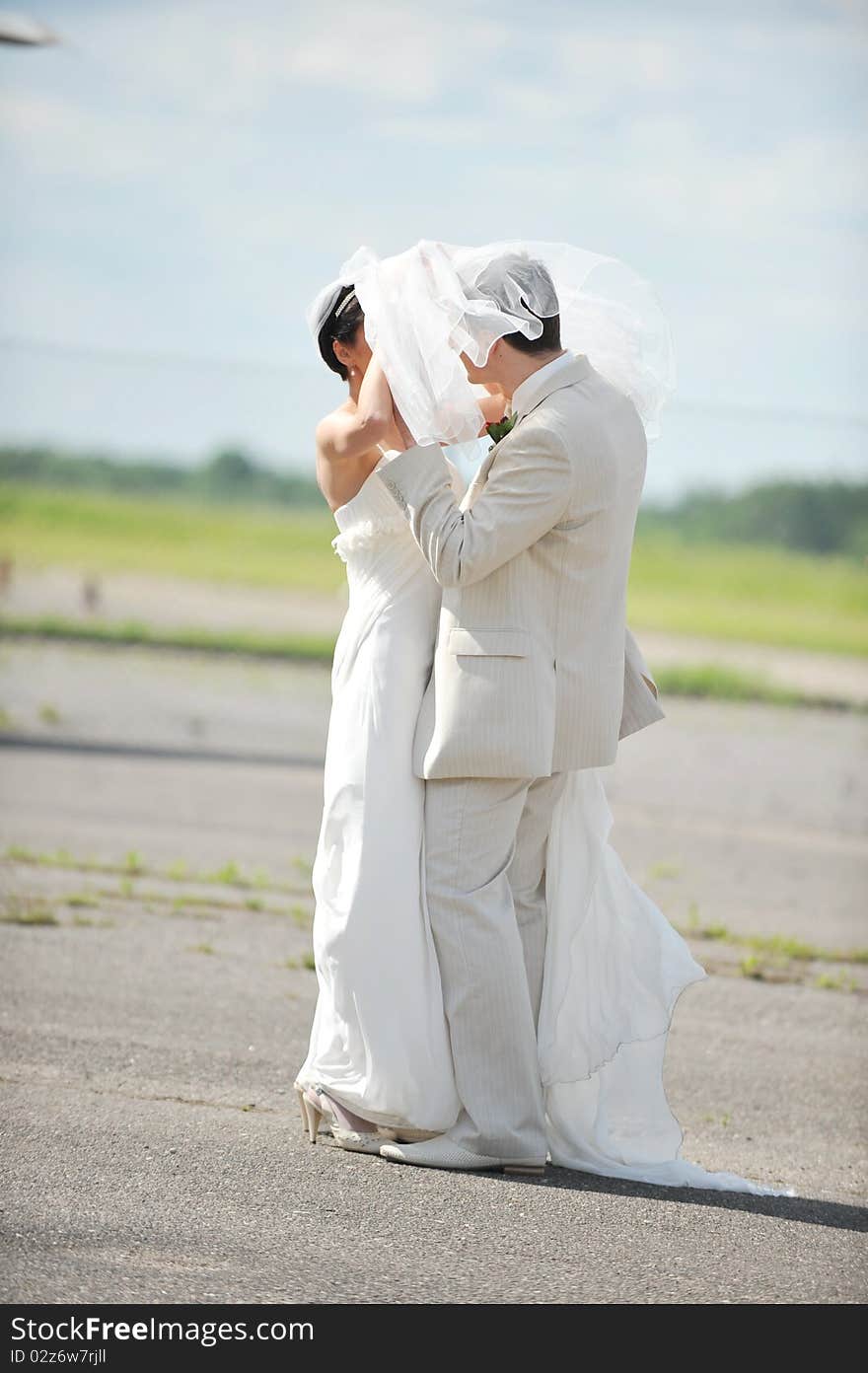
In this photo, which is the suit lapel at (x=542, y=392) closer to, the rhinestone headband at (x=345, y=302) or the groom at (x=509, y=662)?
the groom at (x=509, y=662)

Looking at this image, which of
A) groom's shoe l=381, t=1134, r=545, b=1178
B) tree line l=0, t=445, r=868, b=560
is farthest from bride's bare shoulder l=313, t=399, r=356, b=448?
tree line l=0, t=445, r=868, b=560

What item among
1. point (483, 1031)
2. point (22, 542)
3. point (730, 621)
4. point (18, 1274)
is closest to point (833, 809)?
point (730, 621)

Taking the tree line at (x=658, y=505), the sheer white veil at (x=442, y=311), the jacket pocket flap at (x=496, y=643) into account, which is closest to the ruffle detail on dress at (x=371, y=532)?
the sheer white veil at (x=442, y=311)

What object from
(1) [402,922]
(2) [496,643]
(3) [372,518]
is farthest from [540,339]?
(1) [402,922]

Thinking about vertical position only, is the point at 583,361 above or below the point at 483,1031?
above

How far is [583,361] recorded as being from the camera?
12.1 feet

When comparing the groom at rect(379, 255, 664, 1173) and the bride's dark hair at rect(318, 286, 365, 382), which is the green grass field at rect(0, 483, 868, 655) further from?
the groom at rect(379, 255, 664, 1173)

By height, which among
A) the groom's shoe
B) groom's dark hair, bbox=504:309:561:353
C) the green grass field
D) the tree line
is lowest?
the groom's shoe

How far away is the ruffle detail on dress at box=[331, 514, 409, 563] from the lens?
380cm

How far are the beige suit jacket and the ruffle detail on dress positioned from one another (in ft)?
0.37

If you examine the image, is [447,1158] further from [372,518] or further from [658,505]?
[658,505]

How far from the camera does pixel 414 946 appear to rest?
145 inches

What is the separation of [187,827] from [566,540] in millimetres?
4675

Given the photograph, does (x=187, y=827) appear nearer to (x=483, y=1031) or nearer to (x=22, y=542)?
(x=483, y=1031)
